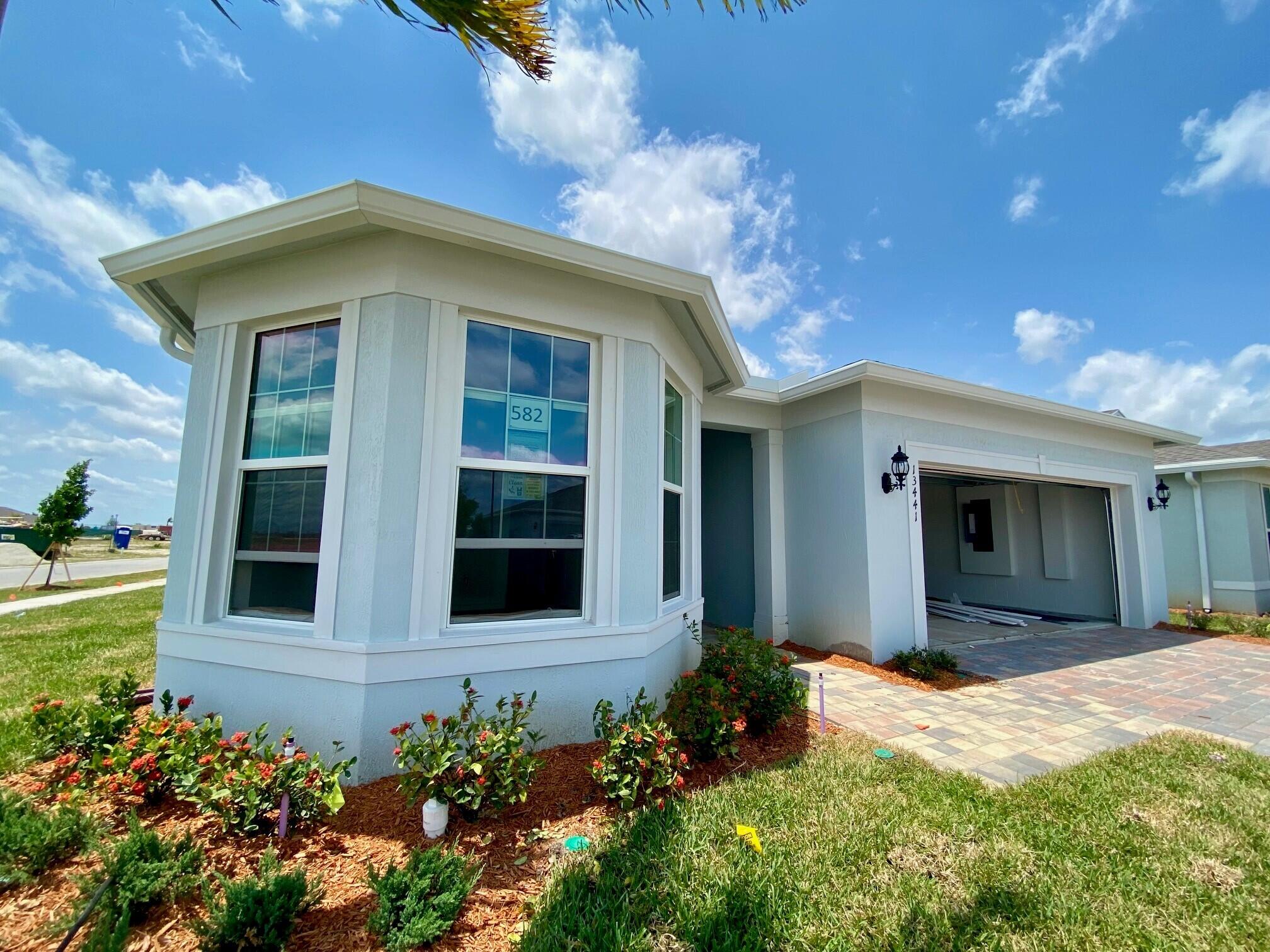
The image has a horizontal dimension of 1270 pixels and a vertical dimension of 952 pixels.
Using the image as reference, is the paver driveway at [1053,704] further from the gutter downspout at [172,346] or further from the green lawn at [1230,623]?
the gutter downspout at [172,346]

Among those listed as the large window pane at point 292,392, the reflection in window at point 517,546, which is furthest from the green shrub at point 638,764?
the large window pane at point 292,392

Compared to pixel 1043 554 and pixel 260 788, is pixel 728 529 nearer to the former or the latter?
pixel 260 788

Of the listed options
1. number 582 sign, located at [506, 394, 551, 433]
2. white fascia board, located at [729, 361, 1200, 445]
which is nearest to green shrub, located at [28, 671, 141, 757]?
number 582 sign, located at [506, 394, 551, 433]

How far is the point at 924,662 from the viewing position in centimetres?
602

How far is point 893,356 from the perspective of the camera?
736 cm

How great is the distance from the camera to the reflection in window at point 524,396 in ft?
12.2

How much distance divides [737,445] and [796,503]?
1.46m

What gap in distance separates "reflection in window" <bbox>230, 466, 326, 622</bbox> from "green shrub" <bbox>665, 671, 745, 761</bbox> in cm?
273

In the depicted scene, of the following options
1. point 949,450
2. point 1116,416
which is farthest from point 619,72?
point 1116,416

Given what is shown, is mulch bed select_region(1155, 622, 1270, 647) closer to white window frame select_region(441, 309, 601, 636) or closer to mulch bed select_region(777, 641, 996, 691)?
mulch bed select_region(777, 641, 996, 691)

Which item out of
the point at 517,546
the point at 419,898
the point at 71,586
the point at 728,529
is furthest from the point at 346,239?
the point at 71,586

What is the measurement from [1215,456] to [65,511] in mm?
30456

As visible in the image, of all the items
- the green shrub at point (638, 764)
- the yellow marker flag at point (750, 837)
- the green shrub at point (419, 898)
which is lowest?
the yellow marker flag at point (750, 837)

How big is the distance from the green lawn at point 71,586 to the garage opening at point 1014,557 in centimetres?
2053
